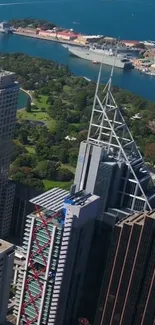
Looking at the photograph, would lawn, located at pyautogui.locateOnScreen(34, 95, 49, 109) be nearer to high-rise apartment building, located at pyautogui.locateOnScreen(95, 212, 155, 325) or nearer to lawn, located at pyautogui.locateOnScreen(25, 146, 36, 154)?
lawn, located at pyautogui.locateOnScreen(25, 146, 36, 154)

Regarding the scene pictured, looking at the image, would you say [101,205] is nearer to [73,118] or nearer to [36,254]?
[36,254]

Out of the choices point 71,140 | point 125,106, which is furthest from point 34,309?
point 125,106

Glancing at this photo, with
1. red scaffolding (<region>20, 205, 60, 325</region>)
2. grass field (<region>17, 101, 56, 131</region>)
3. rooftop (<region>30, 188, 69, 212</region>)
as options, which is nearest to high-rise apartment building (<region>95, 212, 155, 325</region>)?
red scaffolding (<region>20, 205, 60, 325</region>)

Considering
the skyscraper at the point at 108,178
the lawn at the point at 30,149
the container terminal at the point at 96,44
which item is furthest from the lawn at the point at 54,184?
the container terminal at the point at 96,44

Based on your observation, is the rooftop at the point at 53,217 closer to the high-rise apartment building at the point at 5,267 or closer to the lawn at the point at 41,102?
the high-rise apartment building at the point at 5,267

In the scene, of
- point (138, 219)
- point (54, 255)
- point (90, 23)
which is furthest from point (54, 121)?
point (90, 23)

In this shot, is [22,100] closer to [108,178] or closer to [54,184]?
[54,184]

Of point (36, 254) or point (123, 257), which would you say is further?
point (36, 254)
